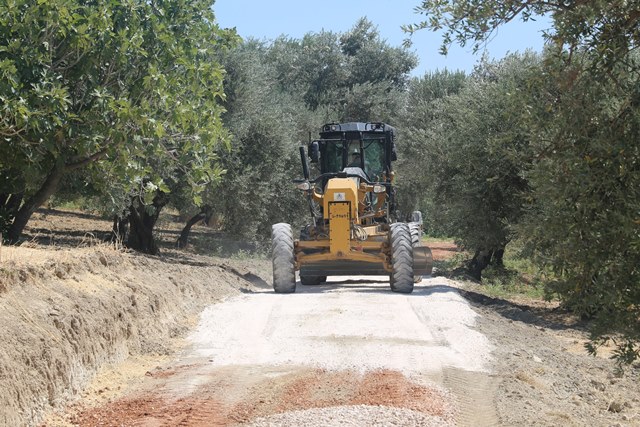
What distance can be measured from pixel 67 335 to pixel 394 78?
→ 48828mm

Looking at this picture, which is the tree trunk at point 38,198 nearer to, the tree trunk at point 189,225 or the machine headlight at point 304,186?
the machine headlight at point 304,186

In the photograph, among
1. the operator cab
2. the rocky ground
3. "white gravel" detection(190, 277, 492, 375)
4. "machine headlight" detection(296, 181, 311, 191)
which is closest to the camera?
the rocky ground

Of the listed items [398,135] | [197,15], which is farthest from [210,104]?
[398,135]

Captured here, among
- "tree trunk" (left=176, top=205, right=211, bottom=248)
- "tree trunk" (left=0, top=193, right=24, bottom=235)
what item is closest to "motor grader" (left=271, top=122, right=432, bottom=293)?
"tree trunk" (left=0, top=193, right=24, bottom=235)

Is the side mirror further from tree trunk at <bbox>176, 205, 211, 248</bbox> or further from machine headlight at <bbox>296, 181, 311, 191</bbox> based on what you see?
tree trunk at <bbox>176, 205, 211, 248</bbox>

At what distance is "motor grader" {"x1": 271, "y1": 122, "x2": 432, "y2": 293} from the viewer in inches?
667

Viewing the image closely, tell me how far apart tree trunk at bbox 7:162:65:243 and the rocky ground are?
8.30ft

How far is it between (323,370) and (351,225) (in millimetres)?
8010

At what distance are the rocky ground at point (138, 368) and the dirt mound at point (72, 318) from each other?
0.05 ft

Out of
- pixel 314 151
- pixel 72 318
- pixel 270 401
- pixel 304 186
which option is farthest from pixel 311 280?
pixel 270 401

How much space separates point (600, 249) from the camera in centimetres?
642

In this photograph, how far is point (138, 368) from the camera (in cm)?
1011

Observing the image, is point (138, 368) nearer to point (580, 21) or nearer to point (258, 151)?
point (580, 21)

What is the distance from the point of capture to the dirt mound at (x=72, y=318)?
306 inches
